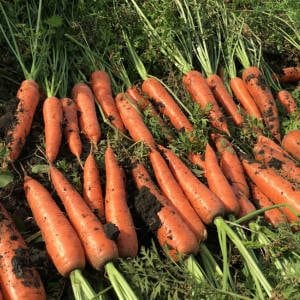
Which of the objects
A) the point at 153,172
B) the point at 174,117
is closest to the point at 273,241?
the point at 153,172

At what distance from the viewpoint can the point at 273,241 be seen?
3.07 metres

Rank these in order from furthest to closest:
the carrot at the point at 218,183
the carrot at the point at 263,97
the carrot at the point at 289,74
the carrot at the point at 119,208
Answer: the carrot at the point at 289,74, the carrot at the point at 263,97, the carrot at the point at 218,183, the carrot at the point at 119,208

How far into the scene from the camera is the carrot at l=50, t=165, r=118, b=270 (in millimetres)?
2779

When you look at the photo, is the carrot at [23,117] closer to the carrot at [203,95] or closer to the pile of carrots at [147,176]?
the pile of carrots at [147,176]

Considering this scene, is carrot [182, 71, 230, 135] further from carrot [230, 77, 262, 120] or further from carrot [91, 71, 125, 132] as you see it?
carrot [91, 71, 125, 132]

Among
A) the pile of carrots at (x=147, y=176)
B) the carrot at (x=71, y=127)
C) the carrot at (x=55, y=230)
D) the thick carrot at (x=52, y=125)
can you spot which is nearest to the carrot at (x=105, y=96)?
the pile of carrots at (x=147, y=176)

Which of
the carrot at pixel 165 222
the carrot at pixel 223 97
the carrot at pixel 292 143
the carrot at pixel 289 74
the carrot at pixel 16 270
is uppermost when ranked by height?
the carrot at pixel 289 74

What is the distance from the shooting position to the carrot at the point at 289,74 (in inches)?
195

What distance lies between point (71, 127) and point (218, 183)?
1305 mm

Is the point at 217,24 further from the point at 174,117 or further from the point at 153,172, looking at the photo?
the point at 153,172

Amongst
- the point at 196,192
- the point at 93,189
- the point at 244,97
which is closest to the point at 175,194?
the point at 196,192

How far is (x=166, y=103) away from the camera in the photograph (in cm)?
405

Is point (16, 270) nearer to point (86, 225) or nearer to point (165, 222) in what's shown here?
point (86, 225)

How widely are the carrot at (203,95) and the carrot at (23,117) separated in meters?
1.44
